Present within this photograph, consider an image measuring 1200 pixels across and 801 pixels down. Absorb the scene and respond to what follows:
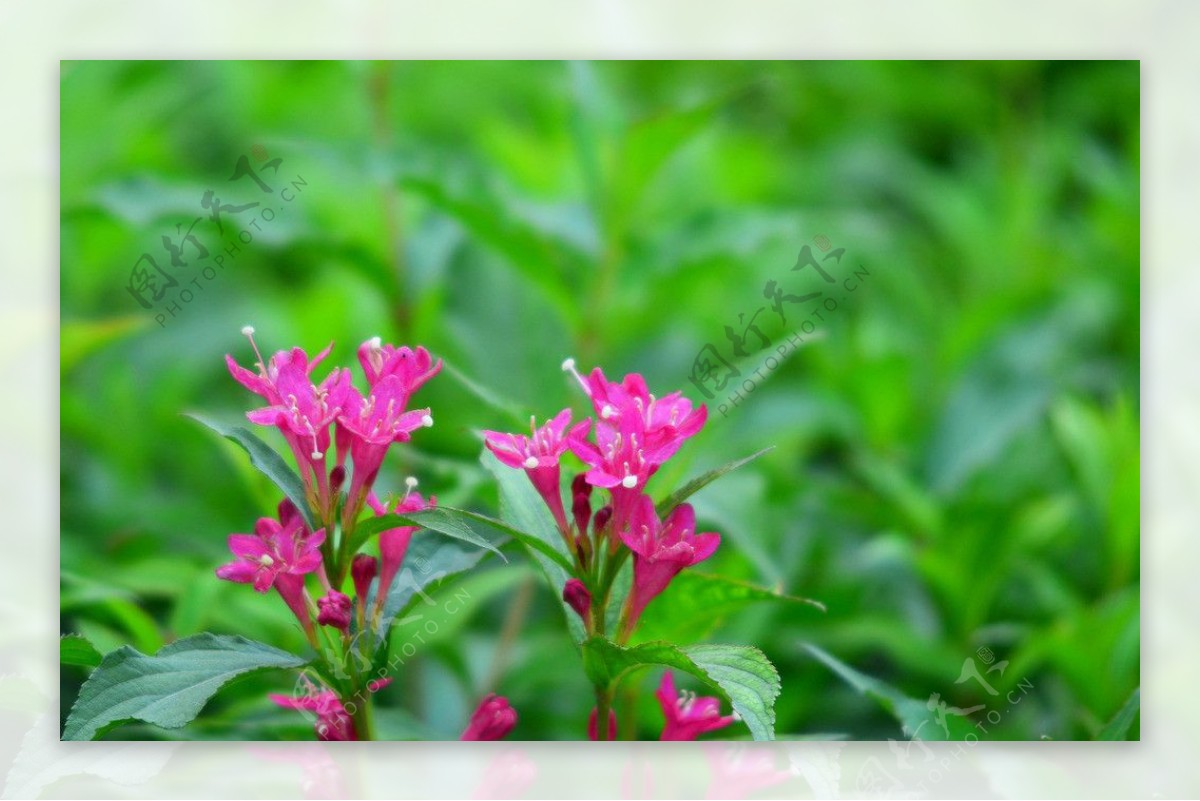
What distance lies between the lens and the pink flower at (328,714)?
110cm

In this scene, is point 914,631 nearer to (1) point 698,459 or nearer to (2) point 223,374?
(1) point 698,459

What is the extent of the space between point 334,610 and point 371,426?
6.1 inches

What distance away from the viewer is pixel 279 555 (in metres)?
1.03

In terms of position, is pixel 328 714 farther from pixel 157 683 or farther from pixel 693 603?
pixel 693 603

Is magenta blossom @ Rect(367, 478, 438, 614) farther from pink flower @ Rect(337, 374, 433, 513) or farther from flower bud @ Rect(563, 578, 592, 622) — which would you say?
flower bud @ Rect(563, 578, 592, 622)

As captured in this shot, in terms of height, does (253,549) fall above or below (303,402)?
below

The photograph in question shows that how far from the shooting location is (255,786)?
4.30ft

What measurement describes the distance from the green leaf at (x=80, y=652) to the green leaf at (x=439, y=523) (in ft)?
0.96

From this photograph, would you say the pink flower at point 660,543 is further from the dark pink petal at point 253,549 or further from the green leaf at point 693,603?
the dark pink petal at point 253,549

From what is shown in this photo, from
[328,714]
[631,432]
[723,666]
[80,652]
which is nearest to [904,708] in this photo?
[723,666]

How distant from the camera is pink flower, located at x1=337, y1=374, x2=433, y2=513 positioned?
1.03 metres

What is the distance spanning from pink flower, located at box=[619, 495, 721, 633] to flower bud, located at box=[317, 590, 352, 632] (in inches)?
9.0

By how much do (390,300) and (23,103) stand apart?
0.51m

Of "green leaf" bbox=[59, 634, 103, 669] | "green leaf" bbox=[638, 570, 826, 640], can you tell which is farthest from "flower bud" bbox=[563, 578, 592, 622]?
"green leaf" bbox=[59, 634, 103, 669]
